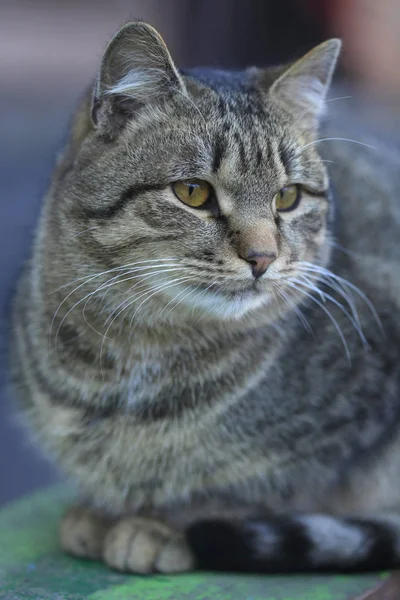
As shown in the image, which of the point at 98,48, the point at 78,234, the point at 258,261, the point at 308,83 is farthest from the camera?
the point at 98,48

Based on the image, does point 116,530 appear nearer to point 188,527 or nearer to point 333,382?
point 188,527

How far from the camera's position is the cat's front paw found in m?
1.64

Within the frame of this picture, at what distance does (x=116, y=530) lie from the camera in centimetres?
169

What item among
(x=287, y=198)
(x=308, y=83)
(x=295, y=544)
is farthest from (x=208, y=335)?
(x=308, y=83)

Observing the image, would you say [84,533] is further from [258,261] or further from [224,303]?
[258,261]

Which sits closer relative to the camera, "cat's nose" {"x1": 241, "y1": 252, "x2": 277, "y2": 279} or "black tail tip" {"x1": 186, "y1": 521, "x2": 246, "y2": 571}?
"cat's nose" {"x1": 241, "y1": 252, "x2": 277, "y2": 279}

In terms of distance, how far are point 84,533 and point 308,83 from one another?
1031mm

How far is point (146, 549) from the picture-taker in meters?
1.64

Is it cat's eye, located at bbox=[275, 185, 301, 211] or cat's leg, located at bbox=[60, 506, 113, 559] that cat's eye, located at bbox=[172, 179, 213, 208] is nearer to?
cat's eye, located at bbox=[275, 185, 301, 211]

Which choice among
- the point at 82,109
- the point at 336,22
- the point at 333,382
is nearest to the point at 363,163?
the point at 333,382

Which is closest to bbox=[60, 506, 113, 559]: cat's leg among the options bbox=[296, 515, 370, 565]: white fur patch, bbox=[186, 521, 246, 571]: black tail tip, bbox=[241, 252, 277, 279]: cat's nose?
bbox=[186, 521, 246, 571]: black tail tip

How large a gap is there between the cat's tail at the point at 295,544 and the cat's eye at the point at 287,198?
0.60 m

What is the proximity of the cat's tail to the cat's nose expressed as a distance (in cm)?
49

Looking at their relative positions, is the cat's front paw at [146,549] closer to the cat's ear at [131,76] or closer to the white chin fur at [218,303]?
the white chin fur at [218,303]
